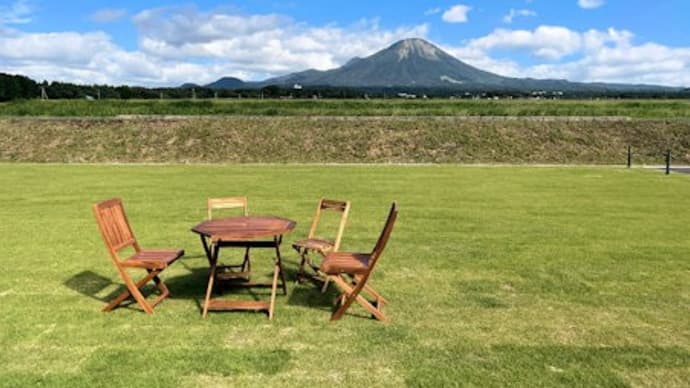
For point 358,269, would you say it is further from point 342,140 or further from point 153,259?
point 342,140

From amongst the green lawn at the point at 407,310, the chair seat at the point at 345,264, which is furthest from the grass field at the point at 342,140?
the chair seat at the point at 345,264

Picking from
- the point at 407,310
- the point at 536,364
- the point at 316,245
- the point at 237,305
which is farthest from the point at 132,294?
the point at 536,364

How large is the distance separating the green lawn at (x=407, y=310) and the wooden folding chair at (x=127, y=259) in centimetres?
17

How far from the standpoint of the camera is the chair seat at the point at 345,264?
5.61m

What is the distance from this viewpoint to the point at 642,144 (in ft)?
106

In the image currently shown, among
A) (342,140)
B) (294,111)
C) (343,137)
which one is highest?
(294,111)

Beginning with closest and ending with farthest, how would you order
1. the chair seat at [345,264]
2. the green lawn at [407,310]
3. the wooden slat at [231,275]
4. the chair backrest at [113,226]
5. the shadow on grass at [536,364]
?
the shadow on grass at [536,364] < the green lawn at [407,310] < the chair seat at [345,264] < the chair backrest at [113,226] < the wooden slat at [231,275]

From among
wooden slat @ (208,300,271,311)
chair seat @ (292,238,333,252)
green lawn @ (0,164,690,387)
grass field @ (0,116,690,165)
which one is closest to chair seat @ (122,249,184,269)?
green lawn @ (0,164,690,387)

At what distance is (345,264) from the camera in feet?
19.0

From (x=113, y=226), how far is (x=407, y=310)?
3.51m

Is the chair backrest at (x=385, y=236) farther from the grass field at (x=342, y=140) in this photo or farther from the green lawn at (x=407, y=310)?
the grass field at (x=342, y=140)

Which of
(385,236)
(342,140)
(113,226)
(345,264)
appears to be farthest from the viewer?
(342,140)

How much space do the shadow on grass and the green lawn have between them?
0.06 ft

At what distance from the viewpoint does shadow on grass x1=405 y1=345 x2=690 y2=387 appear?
4371mm
